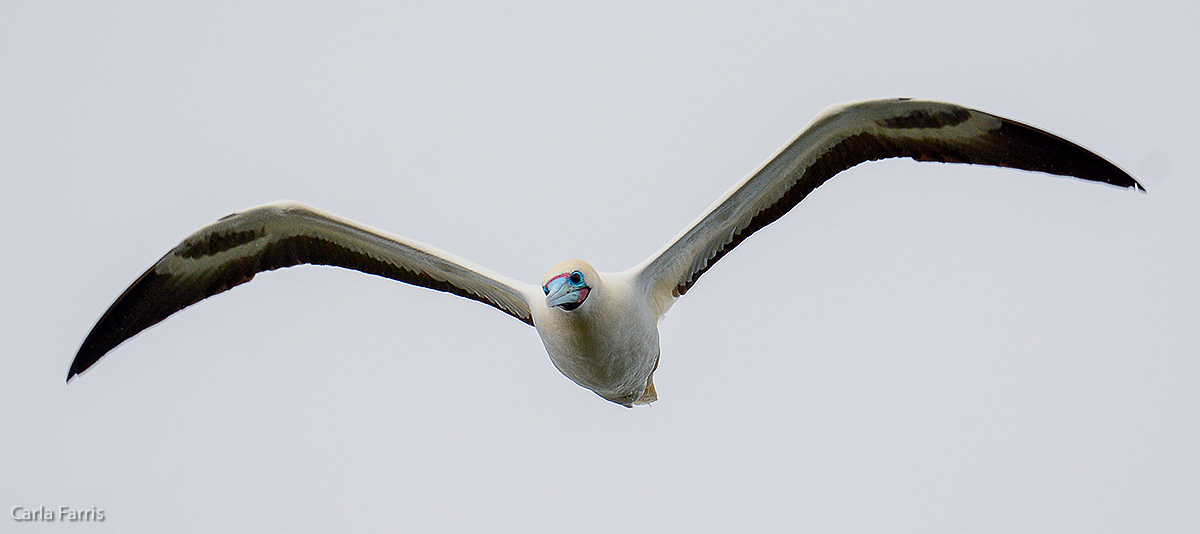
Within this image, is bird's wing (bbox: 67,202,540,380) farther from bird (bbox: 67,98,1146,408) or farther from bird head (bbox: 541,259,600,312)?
bird head (bbox: 541,259,600,312)

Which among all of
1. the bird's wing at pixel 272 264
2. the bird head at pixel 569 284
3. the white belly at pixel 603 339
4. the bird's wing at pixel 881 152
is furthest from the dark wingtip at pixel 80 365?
the bird's wing at pixel 881 152

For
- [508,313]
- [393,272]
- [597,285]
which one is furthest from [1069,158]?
[393,272]

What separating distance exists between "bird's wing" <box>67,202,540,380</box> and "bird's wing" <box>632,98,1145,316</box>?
163cm

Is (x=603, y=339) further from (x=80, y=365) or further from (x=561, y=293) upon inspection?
(x=80, y=365)

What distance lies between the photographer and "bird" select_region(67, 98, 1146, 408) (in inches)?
389

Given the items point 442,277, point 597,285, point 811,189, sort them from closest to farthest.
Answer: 1. point 597,285
2. point 811,189
3. point 442,277

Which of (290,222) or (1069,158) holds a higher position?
→ (290,222)

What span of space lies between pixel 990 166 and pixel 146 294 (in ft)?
24.2

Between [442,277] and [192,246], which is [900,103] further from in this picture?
[192,246]

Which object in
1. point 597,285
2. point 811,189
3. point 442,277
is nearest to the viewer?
point 597,285

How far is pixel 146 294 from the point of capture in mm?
11453

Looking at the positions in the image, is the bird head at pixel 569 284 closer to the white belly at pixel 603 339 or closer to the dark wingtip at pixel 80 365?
the white belly at pixel 603 339

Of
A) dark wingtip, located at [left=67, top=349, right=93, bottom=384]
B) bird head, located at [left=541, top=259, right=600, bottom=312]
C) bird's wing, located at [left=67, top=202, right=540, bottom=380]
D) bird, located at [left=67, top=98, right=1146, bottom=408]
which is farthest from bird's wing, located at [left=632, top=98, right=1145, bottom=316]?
dark wingtip, located at [left=67, top=349, right=93, bottom=384]

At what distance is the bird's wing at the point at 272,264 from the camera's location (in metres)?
10.7
